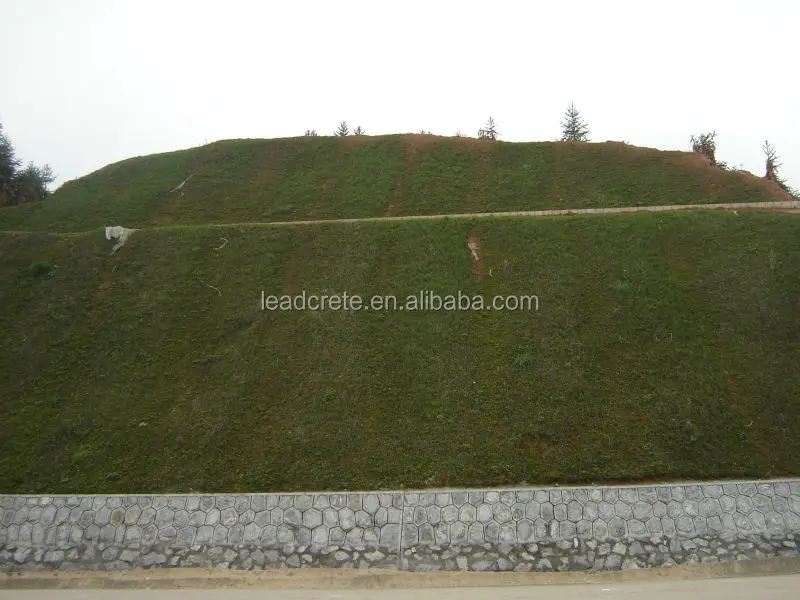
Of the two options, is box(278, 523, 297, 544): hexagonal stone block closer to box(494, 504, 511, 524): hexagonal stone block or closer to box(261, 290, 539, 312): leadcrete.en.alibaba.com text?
box(494, 504, 511, 524): hexagonal stone block

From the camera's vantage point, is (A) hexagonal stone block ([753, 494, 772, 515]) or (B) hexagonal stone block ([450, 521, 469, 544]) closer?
(B) hexagonal stone block ([450, 521, 469, 544])

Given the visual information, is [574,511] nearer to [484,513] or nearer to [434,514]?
[484,513]

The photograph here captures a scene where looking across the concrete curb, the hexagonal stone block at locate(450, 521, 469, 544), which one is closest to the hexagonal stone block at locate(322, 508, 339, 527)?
the concrete curb

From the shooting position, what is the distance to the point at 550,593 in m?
12.5

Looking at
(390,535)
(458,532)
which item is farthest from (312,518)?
(458,532)

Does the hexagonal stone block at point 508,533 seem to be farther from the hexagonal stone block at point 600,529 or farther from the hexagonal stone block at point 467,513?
the hexagonal stone block at point 600,529

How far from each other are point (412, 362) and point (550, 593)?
8275 mm

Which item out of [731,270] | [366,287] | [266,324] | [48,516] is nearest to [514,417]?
[366,287]

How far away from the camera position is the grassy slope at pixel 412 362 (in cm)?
1521

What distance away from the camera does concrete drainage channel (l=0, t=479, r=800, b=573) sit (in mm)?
13383

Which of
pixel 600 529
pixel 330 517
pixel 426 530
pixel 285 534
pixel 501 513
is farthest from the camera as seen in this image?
pixel 330 517

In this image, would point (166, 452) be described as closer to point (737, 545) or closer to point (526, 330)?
point (526, 330)

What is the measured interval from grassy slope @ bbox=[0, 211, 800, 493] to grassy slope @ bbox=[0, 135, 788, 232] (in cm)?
713

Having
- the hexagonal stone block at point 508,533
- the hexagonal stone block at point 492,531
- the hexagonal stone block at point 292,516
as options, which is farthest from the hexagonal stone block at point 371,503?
the hexagonal stone block at point 508,533
